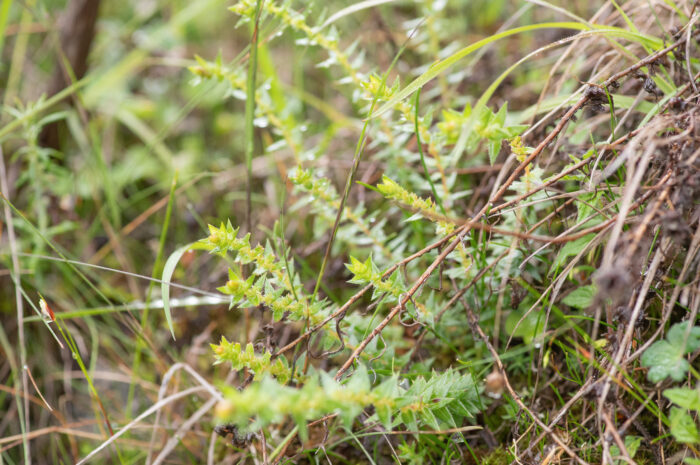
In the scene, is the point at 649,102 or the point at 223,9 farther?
the point at 223,9

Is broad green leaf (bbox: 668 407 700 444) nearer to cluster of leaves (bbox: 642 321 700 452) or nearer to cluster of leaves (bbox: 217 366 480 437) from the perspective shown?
cluster of leaves (bbox: 642 321 700 452)

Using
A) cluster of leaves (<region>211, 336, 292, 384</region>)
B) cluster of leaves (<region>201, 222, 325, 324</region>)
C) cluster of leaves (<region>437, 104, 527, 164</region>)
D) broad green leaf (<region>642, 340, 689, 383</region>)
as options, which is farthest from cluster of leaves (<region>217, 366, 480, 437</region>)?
cluster of leaves (<region>437, 104, 527, 164</region>)

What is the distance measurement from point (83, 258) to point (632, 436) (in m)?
2.24

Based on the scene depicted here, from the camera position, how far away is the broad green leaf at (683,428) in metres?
1.08

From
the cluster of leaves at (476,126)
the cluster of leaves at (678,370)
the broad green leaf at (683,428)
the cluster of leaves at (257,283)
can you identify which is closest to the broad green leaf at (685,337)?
the cluster of leaves at (678,370)

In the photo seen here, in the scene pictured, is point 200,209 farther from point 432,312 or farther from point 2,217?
point 432,312

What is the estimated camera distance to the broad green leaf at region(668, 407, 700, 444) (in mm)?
1079

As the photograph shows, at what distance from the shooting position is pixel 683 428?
110 cm

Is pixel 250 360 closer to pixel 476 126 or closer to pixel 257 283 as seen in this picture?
pixel 257 283

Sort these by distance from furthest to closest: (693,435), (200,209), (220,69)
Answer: (200,209)
(220,69)
(693,435)

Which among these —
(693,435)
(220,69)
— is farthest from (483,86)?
(693,435)

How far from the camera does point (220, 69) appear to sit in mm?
1606

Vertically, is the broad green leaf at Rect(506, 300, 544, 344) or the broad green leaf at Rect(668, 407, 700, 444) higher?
the broad green leaf at Rect(668, 407, 700, 444)

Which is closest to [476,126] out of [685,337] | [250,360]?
[685,337]
